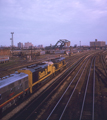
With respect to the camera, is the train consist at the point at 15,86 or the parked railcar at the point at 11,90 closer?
the parked railcar at the point at 11,90

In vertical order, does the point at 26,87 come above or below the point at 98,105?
above

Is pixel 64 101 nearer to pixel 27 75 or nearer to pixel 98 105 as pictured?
pixel 98 105

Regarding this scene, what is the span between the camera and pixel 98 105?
1257cm

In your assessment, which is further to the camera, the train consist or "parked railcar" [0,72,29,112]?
the train consist

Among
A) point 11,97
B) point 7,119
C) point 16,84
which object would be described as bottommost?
point 7,119

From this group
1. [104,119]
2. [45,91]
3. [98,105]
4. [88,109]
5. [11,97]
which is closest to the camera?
[104,119]

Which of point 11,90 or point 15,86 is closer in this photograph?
point 11,90

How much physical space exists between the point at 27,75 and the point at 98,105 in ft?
25.6

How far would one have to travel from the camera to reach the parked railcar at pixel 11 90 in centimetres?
990

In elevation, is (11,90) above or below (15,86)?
below

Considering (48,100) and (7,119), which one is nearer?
(7,119)

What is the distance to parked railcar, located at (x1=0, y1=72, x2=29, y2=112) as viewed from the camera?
9898mm

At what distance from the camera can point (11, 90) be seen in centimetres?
1090

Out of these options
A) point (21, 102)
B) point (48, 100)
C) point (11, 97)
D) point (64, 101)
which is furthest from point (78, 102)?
point (11, 97)
